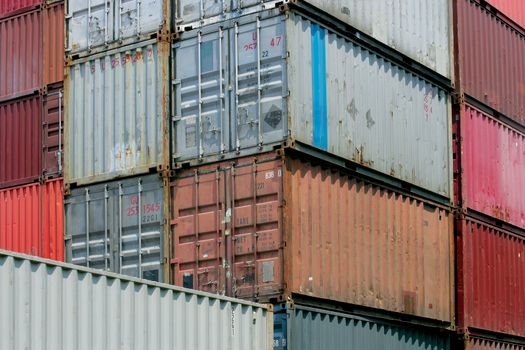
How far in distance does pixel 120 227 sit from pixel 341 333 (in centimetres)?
471

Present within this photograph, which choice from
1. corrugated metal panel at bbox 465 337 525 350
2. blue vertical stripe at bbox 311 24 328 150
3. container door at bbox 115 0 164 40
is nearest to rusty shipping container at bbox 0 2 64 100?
container door at bbox 115 0 164 40

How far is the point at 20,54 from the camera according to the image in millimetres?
26328

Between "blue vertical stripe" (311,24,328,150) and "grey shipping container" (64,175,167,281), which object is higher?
"blue vertical stripe" (311,24,328,150)

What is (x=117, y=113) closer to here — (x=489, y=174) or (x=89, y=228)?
(x=89, y=228)

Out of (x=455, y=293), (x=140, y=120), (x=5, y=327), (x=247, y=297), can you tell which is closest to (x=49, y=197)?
(x=140, y=120)

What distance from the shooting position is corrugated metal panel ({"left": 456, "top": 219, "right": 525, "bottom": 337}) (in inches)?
1033

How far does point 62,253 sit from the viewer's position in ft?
79.1

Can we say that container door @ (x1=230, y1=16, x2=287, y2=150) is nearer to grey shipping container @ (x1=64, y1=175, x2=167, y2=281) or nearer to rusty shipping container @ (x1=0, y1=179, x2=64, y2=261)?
grey shipping container @ (x1=64, y1=175, x2=167, y2=281)

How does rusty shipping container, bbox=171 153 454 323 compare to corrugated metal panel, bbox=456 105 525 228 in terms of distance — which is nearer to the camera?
rusty shipping container, bbox=171 153 454 323

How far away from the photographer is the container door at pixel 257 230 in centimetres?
2092

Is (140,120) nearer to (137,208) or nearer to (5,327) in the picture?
(137,208)

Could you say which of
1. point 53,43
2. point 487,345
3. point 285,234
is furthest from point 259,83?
point 487,345

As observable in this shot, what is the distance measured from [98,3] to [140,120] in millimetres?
2879

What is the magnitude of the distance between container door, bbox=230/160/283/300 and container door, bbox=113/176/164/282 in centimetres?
174
